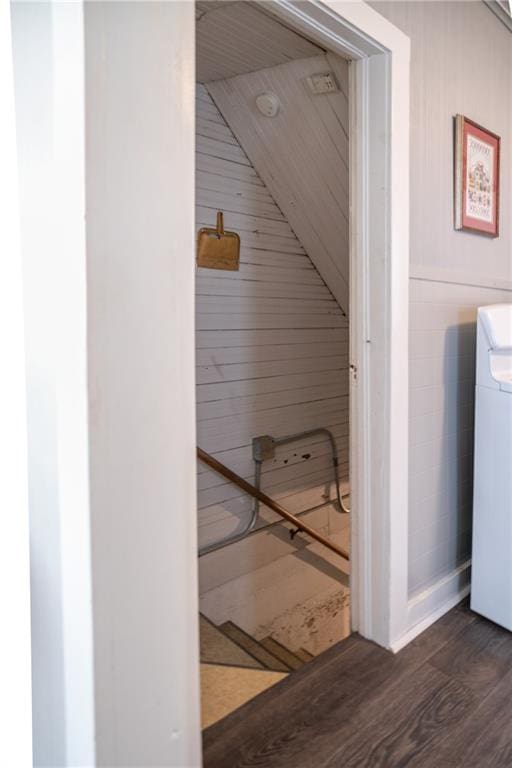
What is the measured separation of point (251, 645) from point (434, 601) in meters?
1.18

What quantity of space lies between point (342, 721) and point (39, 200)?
5.38ft

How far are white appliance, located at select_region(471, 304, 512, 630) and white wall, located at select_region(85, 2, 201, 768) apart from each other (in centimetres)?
148

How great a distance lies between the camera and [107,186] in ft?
3.21

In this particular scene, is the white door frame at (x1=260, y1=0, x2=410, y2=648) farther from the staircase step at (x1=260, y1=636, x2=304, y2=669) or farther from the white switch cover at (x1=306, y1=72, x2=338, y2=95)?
the staircase step at (x1=260, y1=636, x2=304, y2=669)

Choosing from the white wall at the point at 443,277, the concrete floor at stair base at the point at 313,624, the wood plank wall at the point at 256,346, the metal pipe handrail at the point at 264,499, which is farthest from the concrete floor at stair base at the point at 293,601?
the white wall at the point at 443,277

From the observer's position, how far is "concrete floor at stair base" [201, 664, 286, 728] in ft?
5.76

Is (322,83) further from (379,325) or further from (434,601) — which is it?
(434,601)

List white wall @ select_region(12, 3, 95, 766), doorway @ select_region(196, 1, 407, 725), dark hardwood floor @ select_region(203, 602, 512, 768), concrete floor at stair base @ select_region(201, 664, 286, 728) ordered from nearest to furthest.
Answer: white wall @ select_region(12, 3, 95, 766) → dark hardwood floor @ select_region(203, 602, 512, 768) → concrete floor at stair base @ select_region(201, 664, 286, 728) → doorway @ select_region(196, 1, 407, 725)

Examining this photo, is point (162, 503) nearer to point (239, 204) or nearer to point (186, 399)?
point (186, 399)

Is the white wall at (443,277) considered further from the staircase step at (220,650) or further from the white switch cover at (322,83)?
the staircase step at (220,650)

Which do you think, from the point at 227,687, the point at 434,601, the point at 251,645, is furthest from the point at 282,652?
the point at 227,687

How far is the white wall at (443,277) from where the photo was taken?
2105mm

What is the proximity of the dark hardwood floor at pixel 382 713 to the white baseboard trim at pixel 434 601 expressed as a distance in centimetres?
4

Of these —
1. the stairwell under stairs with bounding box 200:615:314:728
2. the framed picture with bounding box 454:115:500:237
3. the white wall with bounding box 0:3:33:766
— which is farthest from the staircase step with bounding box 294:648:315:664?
the framed picture with bounding box 454:115:500:237
